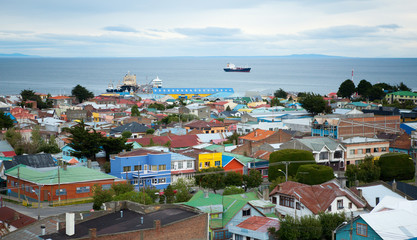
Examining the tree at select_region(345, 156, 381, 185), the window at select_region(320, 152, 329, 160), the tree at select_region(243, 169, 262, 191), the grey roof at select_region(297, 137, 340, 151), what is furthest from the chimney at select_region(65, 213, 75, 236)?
the window at select_region(320, 152, 329, 160)

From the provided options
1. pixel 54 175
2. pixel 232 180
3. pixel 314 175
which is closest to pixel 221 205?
pixel 232 180

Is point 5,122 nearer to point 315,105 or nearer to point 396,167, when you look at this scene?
point 315,105

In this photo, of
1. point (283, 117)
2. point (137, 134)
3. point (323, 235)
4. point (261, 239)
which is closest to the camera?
point (261, 239)

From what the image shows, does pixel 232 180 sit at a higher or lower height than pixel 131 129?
lower

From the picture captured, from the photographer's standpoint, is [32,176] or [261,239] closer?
[261,239]

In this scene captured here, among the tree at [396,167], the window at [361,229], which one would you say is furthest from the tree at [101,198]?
the tree at [396,167]

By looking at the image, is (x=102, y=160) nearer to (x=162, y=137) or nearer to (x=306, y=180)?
(x=162, y=137)

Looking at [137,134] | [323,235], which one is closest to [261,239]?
[323,235]
